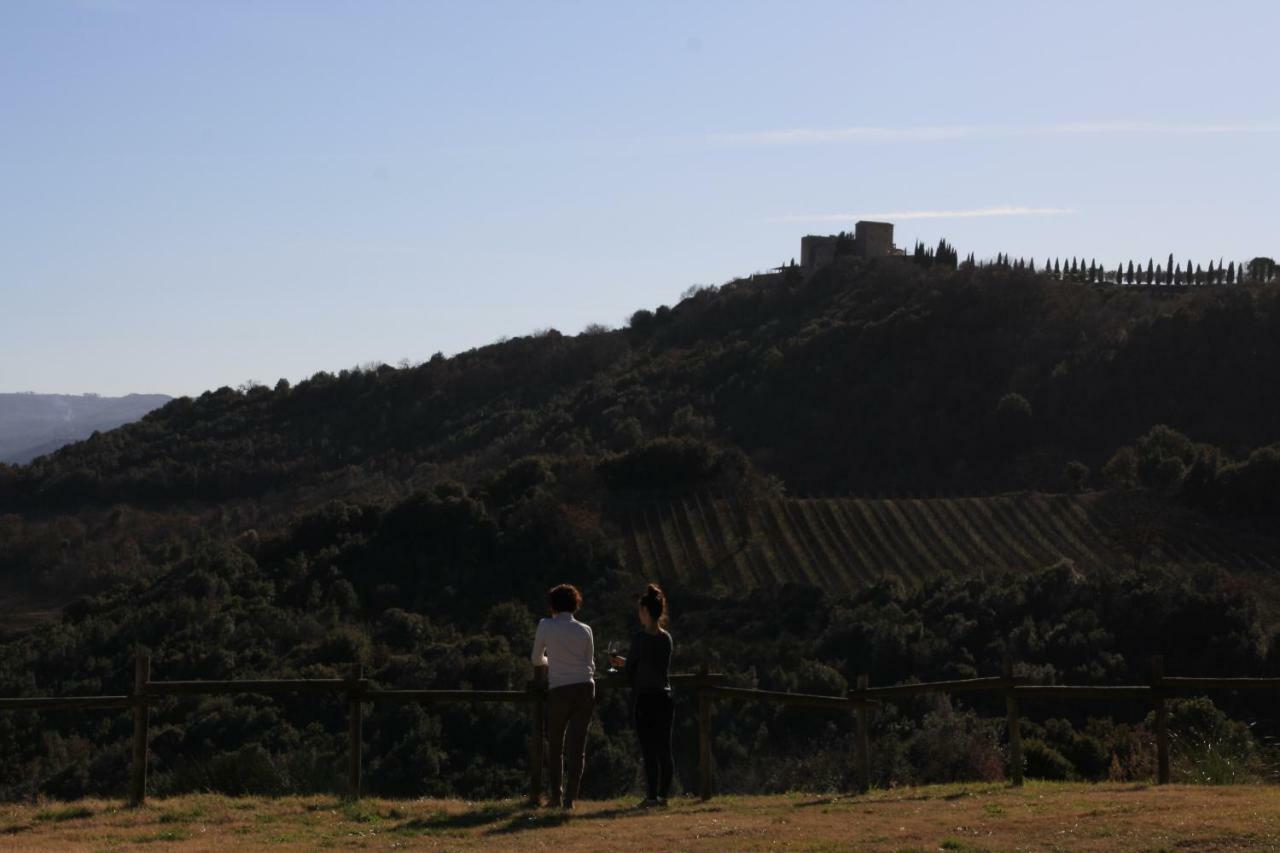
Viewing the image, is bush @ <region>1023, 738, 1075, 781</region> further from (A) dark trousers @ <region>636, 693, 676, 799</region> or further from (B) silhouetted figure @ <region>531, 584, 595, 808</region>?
(B) silhouetted figure @ <region>531, 584, 595, 808</region>

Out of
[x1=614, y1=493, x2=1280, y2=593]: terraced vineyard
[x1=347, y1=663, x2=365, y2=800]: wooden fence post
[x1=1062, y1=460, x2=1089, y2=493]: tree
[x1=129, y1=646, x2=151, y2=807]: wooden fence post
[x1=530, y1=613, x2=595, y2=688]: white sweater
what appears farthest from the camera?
[x1=1062, y1=460, x2=1089, y2=493]: tree

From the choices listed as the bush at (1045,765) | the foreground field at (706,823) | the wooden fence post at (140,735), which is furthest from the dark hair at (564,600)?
the bush at (1045,765)

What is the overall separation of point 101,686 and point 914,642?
55.5 ft

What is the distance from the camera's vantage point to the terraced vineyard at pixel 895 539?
38.4 meters

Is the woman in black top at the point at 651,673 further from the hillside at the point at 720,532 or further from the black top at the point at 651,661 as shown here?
the hillside at the point at 720,532

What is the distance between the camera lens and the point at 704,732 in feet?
43.1

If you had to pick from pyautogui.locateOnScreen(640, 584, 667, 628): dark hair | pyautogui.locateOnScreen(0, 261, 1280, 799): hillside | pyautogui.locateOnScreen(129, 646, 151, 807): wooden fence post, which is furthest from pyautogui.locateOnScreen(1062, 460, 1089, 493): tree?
pyautogui.locateOnScreen(129, 646, 151, 807): wooden fence post

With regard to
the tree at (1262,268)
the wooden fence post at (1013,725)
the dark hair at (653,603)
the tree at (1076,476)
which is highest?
the tree at (1262,268)

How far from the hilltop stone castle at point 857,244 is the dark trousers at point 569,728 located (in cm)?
8350

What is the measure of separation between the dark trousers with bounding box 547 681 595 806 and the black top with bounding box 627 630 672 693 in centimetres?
40

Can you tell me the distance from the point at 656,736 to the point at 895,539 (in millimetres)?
29301

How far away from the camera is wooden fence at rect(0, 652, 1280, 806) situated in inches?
489

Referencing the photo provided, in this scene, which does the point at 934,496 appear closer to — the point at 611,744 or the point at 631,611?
the point at 631,611

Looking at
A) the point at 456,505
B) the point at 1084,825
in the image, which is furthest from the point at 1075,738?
the point at 456,505
